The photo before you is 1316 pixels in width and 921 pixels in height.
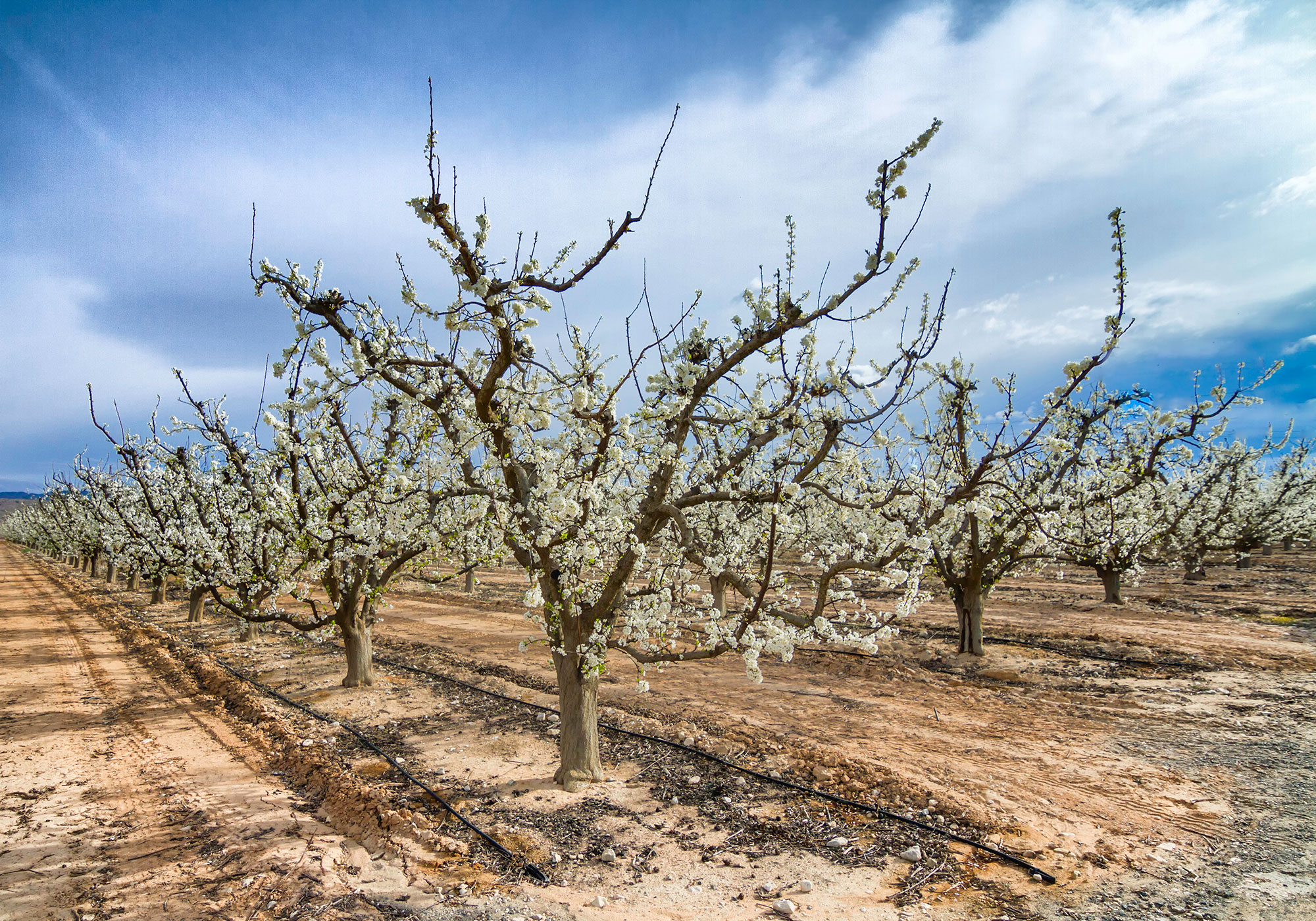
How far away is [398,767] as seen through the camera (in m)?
8.56

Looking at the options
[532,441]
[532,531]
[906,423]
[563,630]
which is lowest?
[563,630]

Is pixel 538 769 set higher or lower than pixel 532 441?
lower

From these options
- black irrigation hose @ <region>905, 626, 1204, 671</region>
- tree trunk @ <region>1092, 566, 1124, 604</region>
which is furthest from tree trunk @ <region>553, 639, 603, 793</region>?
tree trunk @ <region>1092, 566, 1124, 604</region>

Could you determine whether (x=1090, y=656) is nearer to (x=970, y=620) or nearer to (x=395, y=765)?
(x=970, y=620)

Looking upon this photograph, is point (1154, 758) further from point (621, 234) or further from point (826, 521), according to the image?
point (826, 521)

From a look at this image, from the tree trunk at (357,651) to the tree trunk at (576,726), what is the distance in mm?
6616

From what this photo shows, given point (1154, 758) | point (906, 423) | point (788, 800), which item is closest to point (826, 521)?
point (906, 423)

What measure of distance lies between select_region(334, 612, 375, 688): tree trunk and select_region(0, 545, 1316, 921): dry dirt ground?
48cm

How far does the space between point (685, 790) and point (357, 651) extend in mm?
8089

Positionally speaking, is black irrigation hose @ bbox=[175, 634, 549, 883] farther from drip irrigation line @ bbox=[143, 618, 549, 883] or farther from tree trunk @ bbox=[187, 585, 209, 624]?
tree trunk @ bbox=[187, 585, 209, 624]

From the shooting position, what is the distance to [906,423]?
35.4ft

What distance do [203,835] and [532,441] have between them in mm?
5561

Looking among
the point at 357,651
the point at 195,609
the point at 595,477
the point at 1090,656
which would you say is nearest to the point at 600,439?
the point at 595,477

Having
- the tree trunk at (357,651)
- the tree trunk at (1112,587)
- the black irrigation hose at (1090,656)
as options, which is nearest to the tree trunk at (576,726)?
the tree trunk at (357,651)
